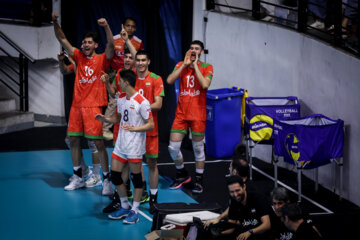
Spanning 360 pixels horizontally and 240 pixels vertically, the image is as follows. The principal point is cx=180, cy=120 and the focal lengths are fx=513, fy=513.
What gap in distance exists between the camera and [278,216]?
4.43 metres

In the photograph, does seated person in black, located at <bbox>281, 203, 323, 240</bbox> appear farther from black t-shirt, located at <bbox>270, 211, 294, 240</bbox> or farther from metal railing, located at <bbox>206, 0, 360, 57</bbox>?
metal railing, located at <bbox>206, 0, 360, 57</bbox>

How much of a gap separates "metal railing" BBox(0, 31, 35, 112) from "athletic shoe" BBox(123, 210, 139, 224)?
596 centimetres

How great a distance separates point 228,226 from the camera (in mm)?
4492

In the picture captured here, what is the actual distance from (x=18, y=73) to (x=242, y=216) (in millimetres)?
7674

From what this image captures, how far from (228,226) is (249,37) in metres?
4.68

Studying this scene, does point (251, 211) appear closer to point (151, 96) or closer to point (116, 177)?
point (116, 177)

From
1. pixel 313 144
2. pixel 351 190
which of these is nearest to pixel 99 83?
pixel 313 144

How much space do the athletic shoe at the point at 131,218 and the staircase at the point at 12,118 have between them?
18.3ft

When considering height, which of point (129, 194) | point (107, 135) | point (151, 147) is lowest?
point (129, 194)

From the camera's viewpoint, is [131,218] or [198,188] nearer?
[131,218]

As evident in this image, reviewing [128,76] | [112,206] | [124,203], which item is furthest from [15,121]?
[128,76]

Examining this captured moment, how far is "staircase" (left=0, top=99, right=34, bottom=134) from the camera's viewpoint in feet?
34.0

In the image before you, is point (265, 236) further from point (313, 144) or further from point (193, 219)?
point (313, 144)

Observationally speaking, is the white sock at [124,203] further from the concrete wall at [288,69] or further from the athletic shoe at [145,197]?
the concrete wall at [288,69]
